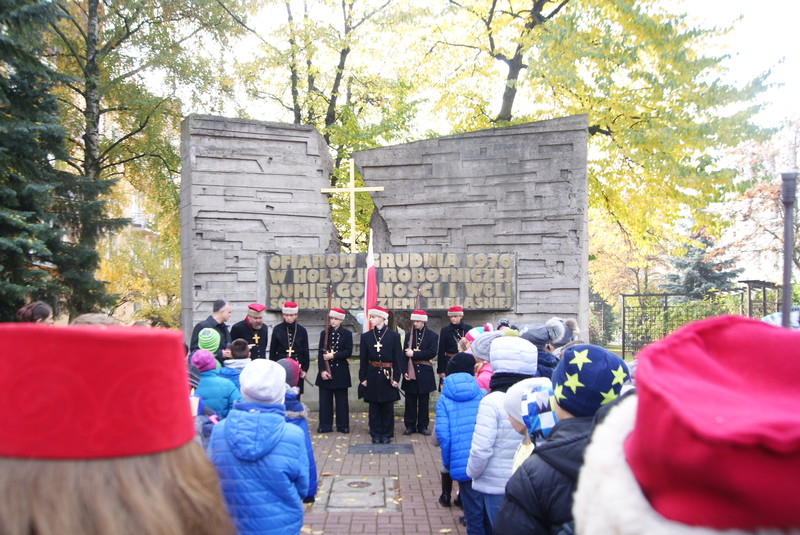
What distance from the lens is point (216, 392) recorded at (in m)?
5.28

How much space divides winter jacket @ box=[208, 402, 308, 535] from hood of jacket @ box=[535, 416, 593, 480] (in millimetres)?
1562

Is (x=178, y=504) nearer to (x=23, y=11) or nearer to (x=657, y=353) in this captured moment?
(x=657, y=353)

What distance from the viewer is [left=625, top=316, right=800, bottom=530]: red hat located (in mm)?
918

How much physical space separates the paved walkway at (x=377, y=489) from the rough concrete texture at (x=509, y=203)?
3413 mm

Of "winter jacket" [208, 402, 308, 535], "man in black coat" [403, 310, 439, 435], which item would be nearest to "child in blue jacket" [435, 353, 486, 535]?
"winter jacket" [208, 402, 308, 535]

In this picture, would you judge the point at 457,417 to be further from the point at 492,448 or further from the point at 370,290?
the point at 370,290

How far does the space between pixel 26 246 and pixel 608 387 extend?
29.0 feet

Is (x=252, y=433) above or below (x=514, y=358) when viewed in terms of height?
below

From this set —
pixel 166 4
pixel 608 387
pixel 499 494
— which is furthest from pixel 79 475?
pixel 166 4

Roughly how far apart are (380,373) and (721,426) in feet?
28.4

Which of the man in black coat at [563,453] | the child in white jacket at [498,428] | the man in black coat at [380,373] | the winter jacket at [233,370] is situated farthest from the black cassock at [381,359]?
the man in black coat at [563,453]

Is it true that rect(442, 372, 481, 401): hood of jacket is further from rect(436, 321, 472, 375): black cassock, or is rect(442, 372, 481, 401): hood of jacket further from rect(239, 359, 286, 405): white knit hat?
rect(436, 321, 472, 375): black cassock

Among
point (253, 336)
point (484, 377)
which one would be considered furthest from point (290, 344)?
point (484, 377)

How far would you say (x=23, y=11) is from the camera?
850 cm
